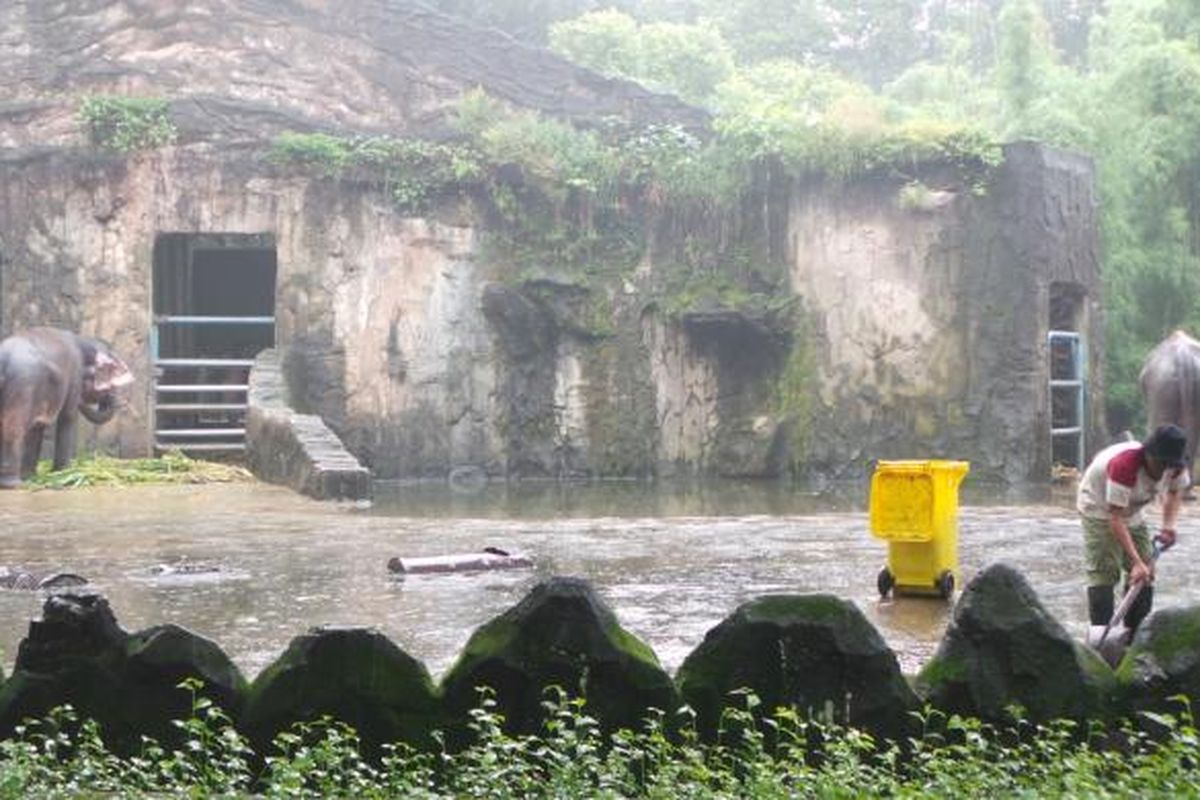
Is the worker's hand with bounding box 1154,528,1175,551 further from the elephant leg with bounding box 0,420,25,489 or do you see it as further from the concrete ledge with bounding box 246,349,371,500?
the elephant leg with bounding box 0,420,25,489

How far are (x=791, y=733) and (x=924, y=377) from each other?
15.8 meters

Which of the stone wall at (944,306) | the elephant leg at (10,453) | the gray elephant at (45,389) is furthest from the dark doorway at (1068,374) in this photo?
the elephant leg at (10,453)

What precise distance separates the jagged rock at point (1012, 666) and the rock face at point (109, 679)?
85.1 inches

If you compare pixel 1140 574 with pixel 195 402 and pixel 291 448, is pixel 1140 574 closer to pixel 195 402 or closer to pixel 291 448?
pixel 291 448

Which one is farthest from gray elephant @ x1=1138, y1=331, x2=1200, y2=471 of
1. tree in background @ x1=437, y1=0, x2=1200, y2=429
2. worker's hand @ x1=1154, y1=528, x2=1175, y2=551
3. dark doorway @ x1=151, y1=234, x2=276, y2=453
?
dark doorway @ x1=151, y1=234, x2=276, y2=453

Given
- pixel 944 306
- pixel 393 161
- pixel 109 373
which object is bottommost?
pixel 109 373

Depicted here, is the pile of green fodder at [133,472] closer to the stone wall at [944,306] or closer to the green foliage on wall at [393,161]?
the green foliage on wall at [393,161]

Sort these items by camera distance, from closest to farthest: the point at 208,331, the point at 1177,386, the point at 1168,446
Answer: the point at 1168,446
the point at 1177,386
the point at 208,331

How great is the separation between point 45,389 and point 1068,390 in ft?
37.4

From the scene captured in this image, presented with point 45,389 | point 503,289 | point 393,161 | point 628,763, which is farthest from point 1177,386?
point 628,763

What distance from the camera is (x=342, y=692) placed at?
5.67 m

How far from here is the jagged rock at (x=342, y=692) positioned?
566 cm

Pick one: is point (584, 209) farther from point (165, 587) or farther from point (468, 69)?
point (165, 587)

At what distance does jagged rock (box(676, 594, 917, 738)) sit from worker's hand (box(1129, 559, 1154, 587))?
1.56 m
